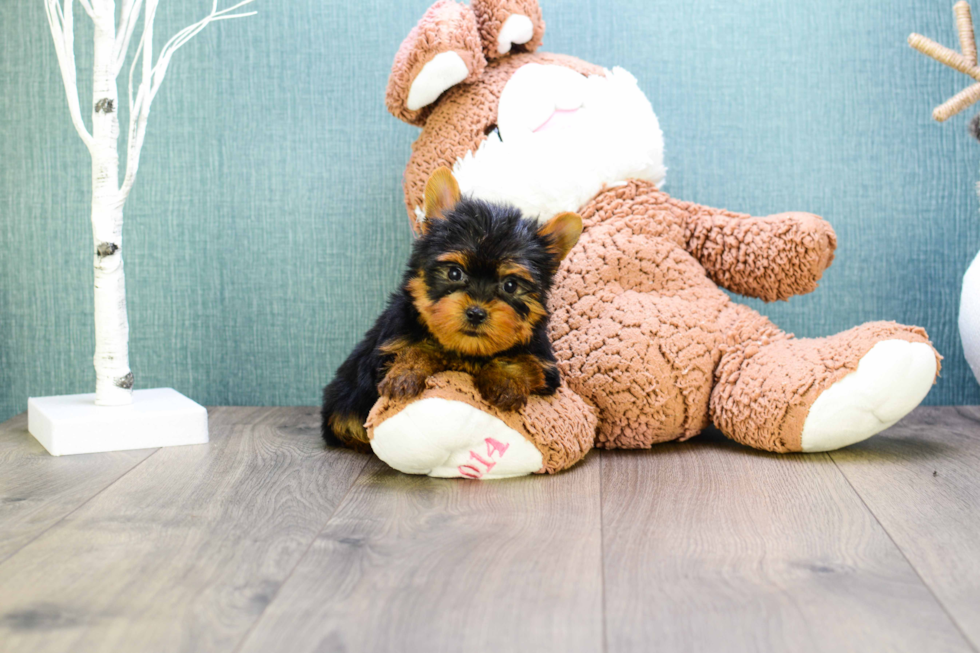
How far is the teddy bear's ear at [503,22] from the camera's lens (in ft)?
5.66

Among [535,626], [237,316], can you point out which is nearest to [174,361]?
[237,316]

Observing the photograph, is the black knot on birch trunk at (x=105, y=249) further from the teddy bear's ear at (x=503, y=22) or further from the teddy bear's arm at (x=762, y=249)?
the teddy bear's arm at (x=762, y=249)

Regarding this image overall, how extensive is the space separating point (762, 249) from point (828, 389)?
36cm

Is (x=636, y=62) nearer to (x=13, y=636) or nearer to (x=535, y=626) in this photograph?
(x=535, y=626)

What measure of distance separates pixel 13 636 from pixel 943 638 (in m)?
0.97

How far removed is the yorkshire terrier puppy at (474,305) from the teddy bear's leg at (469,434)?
3 cm

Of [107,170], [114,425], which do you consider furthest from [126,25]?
[114,425]

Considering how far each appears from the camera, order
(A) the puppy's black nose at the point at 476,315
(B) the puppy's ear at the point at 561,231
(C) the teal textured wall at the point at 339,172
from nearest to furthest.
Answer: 1. (A) the puppy's black nose at the point at 476,315
2. (B) the puppy's ear at the point at 561,231
3. (C) the teal textured wall at the point at 339,172

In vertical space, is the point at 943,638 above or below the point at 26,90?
below

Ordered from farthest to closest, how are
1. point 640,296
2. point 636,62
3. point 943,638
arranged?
point 636,62 → point 640,296 → point 943,638

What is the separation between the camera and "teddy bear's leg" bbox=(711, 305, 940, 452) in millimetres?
1482

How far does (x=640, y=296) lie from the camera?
65.9 inches

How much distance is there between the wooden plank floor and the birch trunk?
7.6 inches

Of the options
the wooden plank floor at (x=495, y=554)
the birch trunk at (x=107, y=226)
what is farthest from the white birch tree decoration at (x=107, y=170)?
the wooden plank floor at (x=495, y=554)
